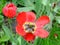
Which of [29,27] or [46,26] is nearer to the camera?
[29,27]

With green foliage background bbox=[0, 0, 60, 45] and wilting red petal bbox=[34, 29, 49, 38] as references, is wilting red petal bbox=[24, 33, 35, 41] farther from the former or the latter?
green foliage background bbox=[0, 0, 60, 45]

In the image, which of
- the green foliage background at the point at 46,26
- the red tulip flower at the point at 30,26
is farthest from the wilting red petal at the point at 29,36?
the green foliage background at the point at 46,26

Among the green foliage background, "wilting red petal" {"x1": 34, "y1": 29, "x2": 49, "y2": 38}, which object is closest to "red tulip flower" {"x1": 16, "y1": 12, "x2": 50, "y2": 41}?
"wilting red petal" {"x1": 34, "y1": 29, "x2": 49, "y2": 38}

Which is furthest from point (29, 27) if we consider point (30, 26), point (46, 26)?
point (46, 26)

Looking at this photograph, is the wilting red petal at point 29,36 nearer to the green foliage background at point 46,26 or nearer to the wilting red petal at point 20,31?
the wilting red petal at point 20,31

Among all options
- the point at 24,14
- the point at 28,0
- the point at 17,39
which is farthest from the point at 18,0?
the point at 24,14

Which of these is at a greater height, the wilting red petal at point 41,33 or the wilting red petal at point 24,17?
the wilting red petal at point 24,17

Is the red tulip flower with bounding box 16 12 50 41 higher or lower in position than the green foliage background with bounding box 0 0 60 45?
higher

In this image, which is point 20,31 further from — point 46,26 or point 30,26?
point 46,26

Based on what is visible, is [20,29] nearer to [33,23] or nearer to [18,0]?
[33,23]
